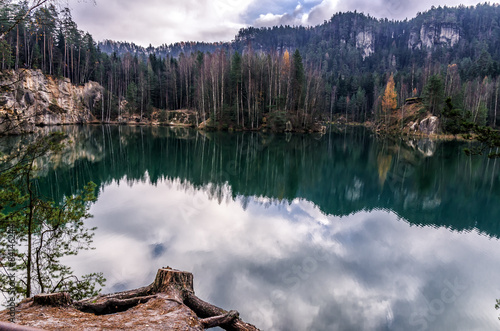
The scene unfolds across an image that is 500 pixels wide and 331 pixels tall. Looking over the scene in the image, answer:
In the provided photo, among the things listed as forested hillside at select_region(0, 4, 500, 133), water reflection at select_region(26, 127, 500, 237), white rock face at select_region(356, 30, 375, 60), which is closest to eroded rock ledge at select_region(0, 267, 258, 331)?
water reflection at select_region(26, 127, 500, 237)

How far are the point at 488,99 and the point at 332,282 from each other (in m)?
73.7

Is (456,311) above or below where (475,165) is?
below

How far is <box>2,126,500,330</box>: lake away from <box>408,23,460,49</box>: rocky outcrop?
7289 inches

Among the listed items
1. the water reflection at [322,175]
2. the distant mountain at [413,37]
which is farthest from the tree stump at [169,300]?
the distant mountain at [413,37]

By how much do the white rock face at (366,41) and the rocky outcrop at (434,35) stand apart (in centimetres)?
2252

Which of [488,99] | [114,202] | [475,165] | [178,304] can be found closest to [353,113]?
[488,99]

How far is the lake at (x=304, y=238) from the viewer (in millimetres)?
7258

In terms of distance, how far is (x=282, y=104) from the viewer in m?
52.7

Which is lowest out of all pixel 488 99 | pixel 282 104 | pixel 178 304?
pixel 178 304

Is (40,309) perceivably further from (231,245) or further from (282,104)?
(282,104)

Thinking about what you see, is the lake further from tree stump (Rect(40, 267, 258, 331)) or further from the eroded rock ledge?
the eroded rock ledge

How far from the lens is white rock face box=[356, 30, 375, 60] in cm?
18688

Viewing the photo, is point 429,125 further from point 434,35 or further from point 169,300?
point 434,35

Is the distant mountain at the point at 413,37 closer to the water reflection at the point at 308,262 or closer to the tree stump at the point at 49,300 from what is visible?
the water reflection at the point at 308,262
